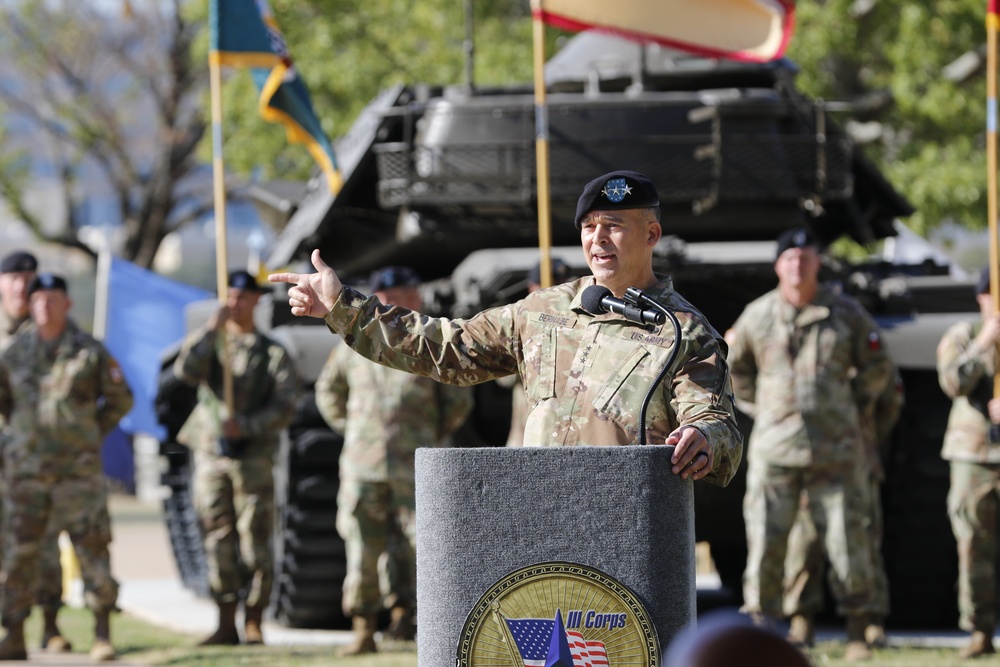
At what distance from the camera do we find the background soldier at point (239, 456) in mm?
9289

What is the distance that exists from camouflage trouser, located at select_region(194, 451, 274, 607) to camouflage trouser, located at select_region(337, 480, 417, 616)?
54cm

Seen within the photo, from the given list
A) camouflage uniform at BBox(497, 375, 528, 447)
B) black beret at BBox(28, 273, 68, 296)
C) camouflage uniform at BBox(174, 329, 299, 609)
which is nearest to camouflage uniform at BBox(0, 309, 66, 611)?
black beret at BBox(28, 273, 68, 296)

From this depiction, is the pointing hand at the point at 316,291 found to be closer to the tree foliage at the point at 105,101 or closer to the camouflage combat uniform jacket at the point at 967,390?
the camouflage combat uniform jacket at the point at 967,390

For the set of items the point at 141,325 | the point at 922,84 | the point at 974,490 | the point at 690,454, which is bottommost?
the point at 974,490

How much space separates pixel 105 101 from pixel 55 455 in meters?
22.7

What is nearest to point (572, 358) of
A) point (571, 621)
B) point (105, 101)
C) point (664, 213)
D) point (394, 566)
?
point (571, 621)

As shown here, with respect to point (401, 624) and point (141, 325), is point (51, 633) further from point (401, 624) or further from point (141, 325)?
point (141, 325)

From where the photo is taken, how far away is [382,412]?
902 cm

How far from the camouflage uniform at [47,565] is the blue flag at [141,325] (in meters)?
5.64

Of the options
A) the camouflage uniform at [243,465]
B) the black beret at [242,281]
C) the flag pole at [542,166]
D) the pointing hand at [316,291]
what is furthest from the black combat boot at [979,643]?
the pointing hand at [316,291]

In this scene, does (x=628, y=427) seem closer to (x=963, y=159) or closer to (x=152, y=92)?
(x=963, y=159)

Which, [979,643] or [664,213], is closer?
[979,643]

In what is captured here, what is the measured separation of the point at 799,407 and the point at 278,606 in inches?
131

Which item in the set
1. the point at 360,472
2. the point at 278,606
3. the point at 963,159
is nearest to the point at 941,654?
the point at 360,472
